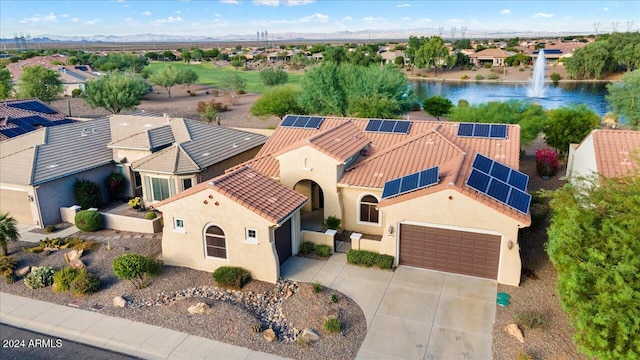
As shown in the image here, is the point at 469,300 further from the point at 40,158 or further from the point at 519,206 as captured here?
the point at 40,158

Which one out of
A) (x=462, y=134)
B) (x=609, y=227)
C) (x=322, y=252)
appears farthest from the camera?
(x=462, y=134)

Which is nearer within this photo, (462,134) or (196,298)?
(196,298)

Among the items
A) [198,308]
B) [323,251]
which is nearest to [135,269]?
[198,308]

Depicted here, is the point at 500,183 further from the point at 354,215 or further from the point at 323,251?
the point at 323,251

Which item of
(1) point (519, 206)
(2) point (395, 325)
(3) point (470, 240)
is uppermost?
(1) point (519, 206)

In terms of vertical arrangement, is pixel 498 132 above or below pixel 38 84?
below

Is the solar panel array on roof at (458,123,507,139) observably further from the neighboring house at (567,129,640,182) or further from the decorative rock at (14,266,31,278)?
the decorative rock at (14,266,31,278)

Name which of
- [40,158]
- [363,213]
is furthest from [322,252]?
[40,158]
